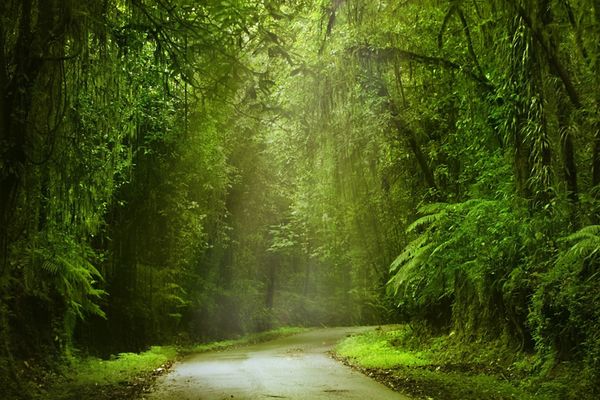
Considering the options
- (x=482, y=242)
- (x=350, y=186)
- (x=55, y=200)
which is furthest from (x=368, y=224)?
(x=55, y=200)

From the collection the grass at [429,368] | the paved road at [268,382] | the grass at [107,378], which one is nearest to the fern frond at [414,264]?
the grass at [429,368]

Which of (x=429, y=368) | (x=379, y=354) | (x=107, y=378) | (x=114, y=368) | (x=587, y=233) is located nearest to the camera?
(x=587, y=233)

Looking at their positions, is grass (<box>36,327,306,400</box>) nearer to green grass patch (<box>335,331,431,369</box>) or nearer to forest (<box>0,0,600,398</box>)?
forest (<box>0,0,600,398</box>)

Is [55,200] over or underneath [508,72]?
underneath

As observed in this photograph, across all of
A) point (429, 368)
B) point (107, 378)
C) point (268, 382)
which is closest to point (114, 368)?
point (107, 378)

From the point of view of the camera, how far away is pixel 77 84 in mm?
7152

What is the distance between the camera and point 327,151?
1616 cm

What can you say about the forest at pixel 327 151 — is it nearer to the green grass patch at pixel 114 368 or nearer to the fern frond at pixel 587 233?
the fern frond at pixel 587 233

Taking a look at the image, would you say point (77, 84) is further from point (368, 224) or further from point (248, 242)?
point (248, 242)

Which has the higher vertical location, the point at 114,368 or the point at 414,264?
the point at 414,264

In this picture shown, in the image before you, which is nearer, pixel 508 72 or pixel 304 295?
pixel 508 72

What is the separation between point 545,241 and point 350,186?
382 inches

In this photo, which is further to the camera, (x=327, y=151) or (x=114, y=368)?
(x=327, y=151)

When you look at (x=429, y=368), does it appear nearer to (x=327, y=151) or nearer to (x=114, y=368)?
(x=327, y=151)
